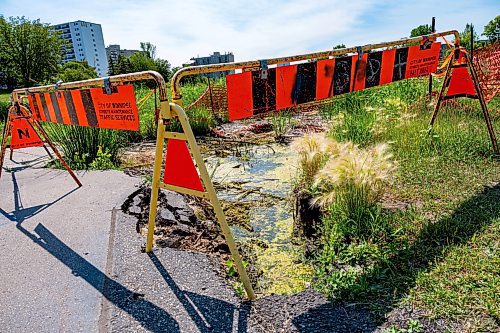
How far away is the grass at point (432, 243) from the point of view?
213 centimetres

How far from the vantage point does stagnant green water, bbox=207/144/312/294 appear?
2.80 m

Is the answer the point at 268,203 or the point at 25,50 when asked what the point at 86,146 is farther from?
the point at 25,50

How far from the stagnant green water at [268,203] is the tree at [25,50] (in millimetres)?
22380

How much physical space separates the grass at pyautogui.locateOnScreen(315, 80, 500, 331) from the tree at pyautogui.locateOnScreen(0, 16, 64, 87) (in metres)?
25.3

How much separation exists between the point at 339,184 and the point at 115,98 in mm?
1977

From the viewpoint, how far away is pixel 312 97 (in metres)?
3.49

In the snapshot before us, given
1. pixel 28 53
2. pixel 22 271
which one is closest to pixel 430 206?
pixel 22 271

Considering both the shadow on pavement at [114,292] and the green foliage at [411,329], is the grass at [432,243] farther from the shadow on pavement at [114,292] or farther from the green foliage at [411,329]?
the shadow on pavement at [114,292]

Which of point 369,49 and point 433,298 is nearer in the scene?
point 433,298

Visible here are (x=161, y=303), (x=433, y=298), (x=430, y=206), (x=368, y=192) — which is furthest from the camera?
(x=430, y=206)

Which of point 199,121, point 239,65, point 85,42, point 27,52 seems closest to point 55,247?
point 239,65

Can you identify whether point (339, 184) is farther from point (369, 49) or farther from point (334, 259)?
point (369, 49)

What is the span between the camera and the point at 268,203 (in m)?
4.30

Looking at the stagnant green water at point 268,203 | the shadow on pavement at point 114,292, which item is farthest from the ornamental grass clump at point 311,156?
the shadow on pavement at point 114,292
